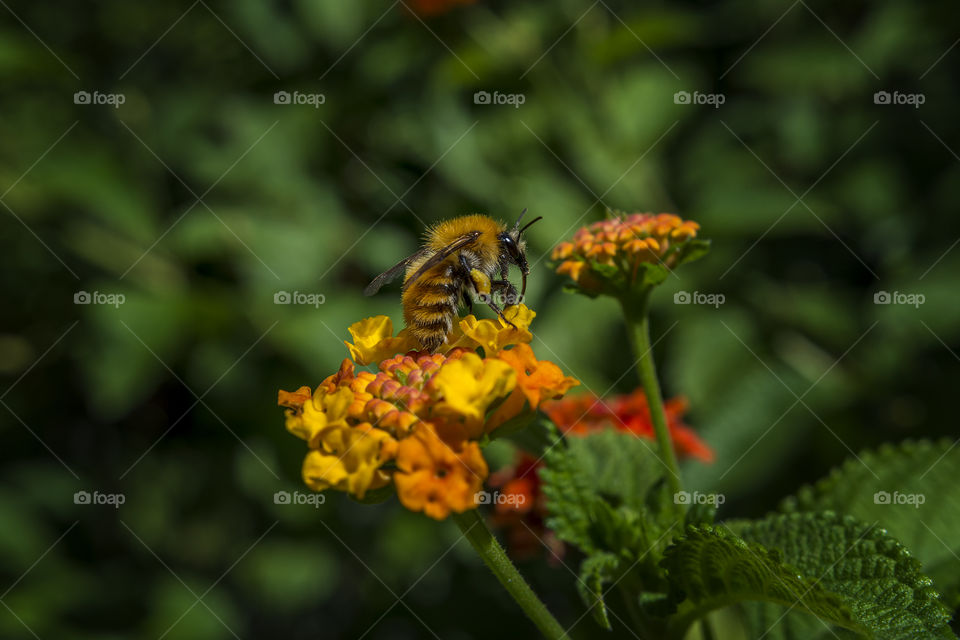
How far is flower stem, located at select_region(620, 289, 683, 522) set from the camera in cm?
134

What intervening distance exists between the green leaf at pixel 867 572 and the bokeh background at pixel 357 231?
3.29 feet

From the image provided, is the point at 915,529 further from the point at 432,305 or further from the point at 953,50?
the point at 953,50

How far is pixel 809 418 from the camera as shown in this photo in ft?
7.36

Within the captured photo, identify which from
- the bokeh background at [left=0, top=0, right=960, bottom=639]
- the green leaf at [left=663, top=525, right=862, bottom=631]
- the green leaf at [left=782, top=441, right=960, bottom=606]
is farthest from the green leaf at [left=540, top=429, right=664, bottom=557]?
the bokeh background at [left=0, top=0, right=960, bottom=639]

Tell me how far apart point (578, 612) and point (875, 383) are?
1.30 meters

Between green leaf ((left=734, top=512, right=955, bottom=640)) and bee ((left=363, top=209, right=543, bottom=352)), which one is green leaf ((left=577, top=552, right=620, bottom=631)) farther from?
bee ((left=363, top=209, right=543, bottom=352))

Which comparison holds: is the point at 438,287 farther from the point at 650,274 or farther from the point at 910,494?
the point at 910,494

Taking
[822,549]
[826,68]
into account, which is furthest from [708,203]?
[822,549]

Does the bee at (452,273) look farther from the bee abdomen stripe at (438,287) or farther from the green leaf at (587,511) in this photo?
the green leaf at (587,511)

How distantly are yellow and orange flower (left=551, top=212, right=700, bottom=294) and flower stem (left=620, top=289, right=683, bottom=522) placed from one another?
0.18 ft

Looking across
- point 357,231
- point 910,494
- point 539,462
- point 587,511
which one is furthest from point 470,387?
point 357,231

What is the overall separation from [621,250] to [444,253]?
329 millimetres

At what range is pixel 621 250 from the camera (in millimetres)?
1401

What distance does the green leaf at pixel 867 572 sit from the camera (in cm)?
100
